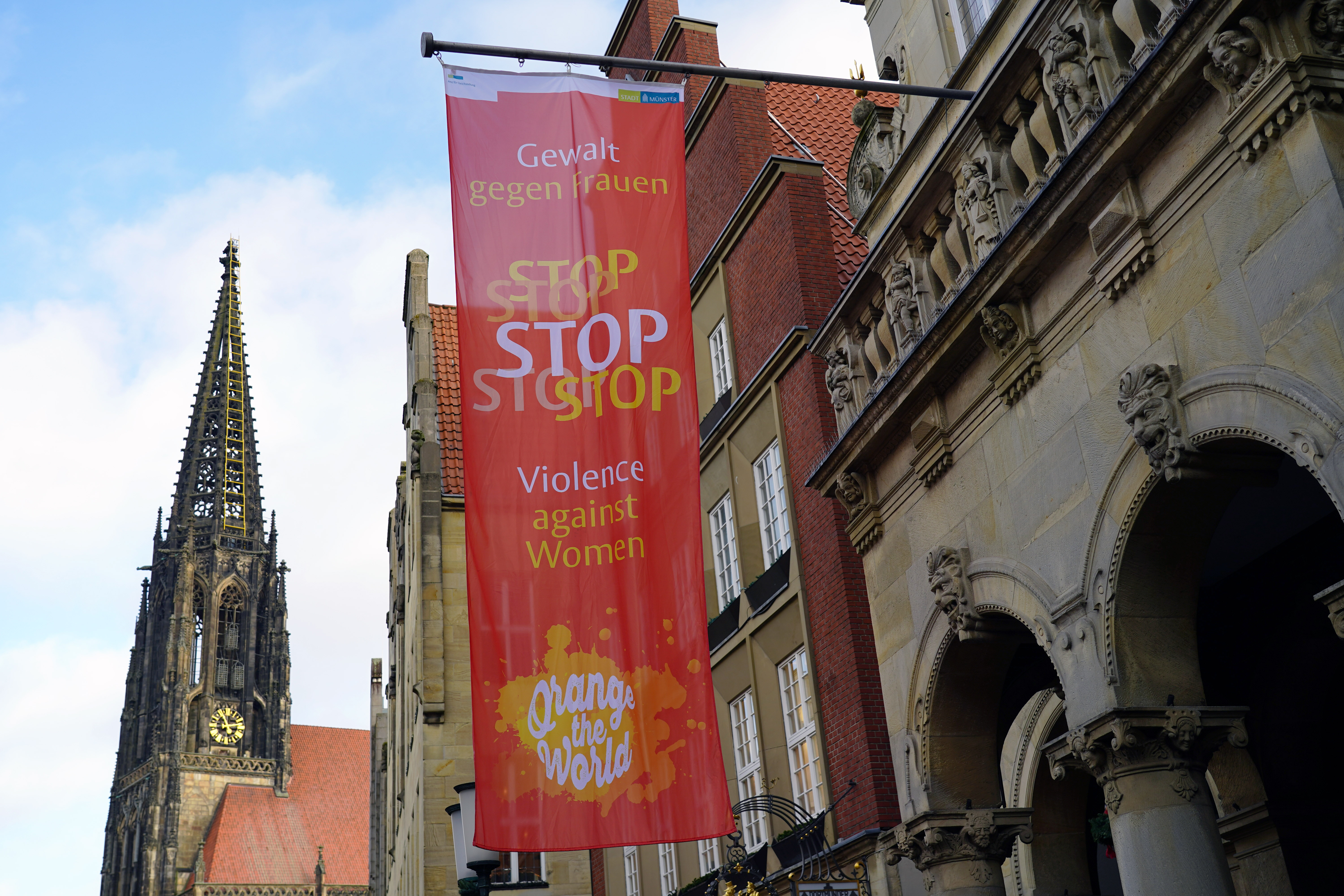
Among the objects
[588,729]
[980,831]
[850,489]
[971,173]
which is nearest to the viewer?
[588,729]

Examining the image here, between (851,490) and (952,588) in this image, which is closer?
(952,588)

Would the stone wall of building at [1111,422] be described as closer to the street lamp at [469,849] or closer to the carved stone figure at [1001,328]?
the carved stone figure at [1001,328]

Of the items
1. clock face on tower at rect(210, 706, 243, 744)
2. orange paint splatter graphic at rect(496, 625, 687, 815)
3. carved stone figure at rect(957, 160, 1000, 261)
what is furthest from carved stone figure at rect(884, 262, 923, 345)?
clock face on tower at rect(210, 706, 243, 744)

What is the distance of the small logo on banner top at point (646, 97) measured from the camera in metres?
11.1

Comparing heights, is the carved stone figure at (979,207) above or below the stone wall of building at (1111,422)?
above

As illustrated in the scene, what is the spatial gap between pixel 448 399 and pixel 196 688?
87.1 metres

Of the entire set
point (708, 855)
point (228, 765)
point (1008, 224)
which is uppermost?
point (228, 765)

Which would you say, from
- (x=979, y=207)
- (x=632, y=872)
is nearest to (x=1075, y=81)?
(x=979, y=207)

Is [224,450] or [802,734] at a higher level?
[224,450]

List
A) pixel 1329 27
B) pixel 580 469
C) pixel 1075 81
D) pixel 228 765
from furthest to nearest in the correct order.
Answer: pixel 228 765
pixel 580 469
pixel 1075 81
pixel 1329 27

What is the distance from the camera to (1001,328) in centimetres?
943

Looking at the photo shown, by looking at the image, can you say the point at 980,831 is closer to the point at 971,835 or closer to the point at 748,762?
the point at 971,835

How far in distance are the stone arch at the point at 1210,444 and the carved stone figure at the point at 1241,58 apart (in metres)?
1.52

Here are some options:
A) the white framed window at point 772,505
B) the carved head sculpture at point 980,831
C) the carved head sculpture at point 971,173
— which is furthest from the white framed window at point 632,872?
the carved head sculpture at point 971,173
